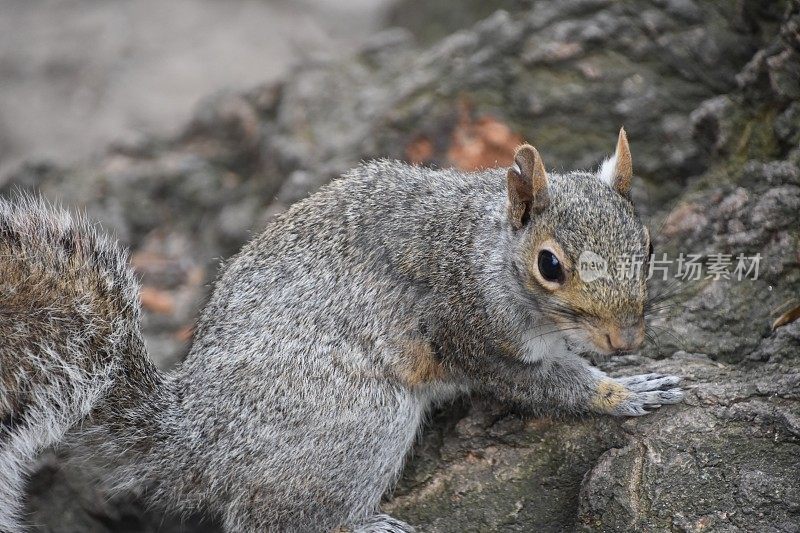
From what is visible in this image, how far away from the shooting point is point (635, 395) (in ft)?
9.11

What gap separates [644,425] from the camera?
275 cm

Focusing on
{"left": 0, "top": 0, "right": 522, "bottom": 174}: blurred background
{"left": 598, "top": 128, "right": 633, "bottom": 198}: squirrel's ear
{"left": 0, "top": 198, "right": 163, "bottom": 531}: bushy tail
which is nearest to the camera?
{"left": 0, "top": 198, "right": 163, "bottom": 531}: bushy tail

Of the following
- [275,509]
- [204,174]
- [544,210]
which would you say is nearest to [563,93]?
[544,210]

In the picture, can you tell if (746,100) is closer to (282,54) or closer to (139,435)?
(139,435)

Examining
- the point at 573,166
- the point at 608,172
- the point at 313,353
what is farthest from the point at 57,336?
the point at 573,166

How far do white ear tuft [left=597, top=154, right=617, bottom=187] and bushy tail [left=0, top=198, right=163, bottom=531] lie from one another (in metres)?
1.61

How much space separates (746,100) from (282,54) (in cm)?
440

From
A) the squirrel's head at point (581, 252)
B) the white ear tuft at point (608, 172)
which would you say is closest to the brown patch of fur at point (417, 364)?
the squirrel's head at point (581, 252)

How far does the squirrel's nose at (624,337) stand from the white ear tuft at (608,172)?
1.76 feet

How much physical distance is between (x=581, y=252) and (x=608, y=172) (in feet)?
1.55

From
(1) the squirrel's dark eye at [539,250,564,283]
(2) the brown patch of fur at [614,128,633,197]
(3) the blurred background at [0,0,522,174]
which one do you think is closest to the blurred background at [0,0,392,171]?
(3) the blurred background at [0,0,522,174]

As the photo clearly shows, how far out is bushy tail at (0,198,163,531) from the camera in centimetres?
257

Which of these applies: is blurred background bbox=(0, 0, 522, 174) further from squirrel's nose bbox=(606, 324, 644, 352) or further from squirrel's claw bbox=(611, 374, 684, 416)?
squirrel's nose bbox=(606, 324, 644, 352)

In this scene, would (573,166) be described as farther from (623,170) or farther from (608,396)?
(608,396)
